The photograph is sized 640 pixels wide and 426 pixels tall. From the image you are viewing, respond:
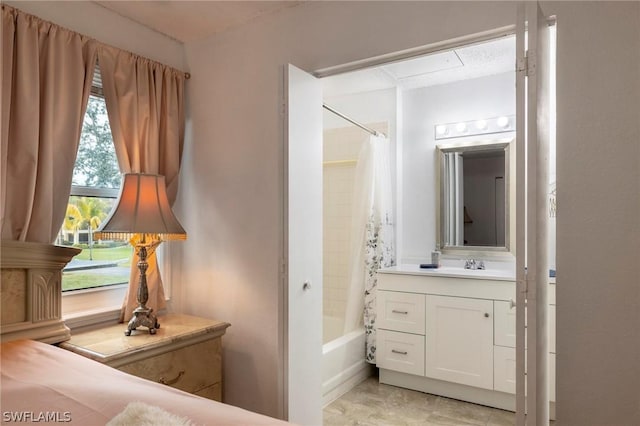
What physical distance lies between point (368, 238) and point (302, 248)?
1.36 meters

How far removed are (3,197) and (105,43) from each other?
1.01 meters

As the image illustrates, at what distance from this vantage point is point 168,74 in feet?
8.47

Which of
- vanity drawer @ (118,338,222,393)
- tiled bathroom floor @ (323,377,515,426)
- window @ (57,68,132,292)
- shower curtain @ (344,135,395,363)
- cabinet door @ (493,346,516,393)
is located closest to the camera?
vanity drawer @ (118,338,222,393)

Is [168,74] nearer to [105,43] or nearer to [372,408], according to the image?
[105,43]

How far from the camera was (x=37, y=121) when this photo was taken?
6.32ft

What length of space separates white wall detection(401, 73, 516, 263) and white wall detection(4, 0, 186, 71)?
1.98 metres

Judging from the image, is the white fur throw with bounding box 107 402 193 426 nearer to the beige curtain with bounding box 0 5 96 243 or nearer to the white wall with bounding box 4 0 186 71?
the beige curtain with bounding box 0 5 96 243

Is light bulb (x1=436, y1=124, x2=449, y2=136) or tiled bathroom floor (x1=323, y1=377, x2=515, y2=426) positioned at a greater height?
light bulb (x1=436, y1=124, x2=449, y2=136)

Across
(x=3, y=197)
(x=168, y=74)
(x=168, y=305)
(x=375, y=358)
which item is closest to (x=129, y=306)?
(x=168, y=305)

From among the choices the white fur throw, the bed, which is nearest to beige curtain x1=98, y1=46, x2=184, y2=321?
the bed

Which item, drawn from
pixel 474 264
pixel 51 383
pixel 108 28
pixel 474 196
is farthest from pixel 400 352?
pixel 108 28

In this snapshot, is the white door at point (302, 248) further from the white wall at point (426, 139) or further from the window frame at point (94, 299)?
the white wall at point (426, 139)

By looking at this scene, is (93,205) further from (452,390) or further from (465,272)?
(452,390)

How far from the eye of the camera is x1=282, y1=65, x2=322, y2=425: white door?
2.00 m
